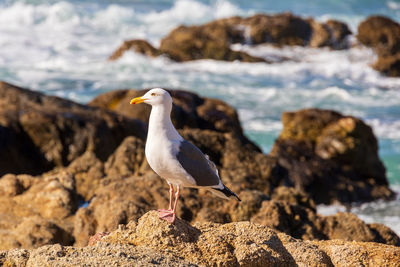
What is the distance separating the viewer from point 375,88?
2631cm

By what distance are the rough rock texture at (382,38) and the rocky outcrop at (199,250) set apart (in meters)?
26.4

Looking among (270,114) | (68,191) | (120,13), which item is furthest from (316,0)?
(68,191)

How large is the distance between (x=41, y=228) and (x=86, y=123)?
4675 millimetres

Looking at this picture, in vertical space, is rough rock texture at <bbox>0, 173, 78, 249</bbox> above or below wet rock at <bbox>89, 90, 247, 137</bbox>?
above

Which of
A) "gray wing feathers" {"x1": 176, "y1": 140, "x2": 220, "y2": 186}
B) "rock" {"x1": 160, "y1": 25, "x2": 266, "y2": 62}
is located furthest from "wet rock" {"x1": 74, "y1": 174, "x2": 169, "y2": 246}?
"rock" {"x1": 160, "y1": 25, "x2": 266, "y2": 62}

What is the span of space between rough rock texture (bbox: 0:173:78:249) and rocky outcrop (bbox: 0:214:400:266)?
70.4 inches

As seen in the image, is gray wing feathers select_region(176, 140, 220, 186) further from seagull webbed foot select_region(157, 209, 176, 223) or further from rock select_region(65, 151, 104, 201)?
rock select_region(65, 151, 104, 201)

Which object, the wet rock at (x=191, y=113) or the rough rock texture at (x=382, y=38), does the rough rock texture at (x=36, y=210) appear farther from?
the rough rock texture at (x=382, y=38)

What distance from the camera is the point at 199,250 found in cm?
344

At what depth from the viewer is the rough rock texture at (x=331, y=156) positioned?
10.6m

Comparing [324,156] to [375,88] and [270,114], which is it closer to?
[270,114]

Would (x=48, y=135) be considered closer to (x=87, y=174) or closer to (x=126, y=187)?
(x=87, y=174)

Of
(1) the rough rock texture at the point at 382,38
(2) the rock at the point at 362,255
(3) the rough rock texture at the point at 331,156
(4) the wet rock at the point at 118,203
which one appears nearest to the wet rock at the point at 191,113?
(3) the rough rock texture at the point at 331,156

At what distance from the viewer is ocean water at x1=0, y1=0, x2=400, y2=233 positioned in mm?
20281
